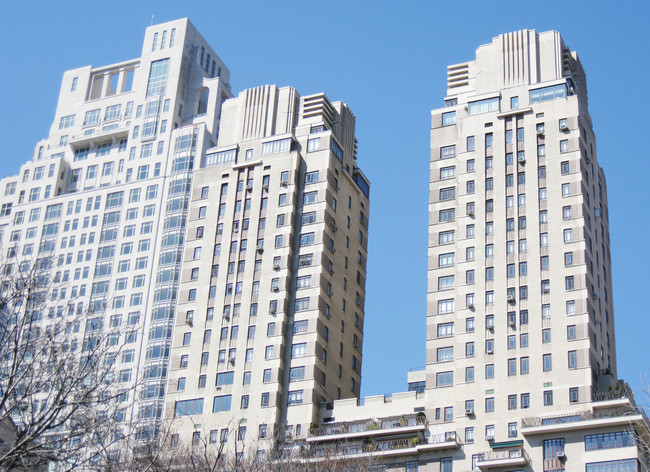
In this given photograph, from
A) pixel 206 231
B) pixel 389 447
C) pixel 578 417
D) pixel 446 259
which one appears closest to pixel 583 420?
pixel 578 417

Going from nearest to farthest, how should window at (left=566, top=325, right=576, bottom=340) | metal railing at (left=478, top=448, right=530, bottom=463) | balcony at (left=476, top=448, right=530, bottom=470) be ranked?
balcony at (left=476, top=448, right=530, bottom=470)
metal railing at (left=478, top=448, right=530, bottom=463)
window at (left=566, top=325, right=576, bottom=340)

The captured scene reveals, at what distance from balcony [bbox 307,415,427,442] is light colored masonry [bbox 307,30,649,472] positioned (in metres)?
0.13

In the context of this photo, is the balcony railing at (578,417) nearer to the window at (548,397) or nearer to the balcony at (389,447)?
the window at (548,397)

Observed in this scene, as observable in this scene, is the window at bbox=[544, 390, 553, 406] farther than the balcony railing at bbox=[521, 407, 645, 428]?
Yes

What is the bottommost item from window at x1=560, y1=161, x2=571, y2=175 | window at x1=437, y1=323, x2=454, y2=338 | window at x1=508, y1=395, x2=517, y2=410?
window at x1=508, y1=395, x2=517, y2=410

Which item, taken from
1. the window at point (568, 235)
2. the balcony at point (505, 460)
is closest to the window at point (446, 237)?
the window at point (568, 235)

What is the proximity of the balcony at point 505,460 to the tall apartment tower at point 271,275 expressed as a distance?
60.4ft

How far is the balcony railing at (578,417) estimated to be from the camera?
284 ft

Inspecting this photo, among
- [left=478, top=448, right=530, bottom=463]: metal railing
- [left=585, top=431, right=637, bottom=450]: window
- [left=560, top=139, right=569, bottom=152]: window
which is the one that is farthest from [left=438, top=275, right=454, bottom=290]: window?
[left=585, top=431, right=637, bottom=450]: window

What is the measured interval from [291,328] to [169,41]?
48495 millimetres

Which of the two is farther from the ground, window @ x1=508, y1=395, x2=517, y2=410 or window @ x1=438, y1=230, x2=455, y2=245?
window @ x1=438, y1=230, x2=455, y2=245

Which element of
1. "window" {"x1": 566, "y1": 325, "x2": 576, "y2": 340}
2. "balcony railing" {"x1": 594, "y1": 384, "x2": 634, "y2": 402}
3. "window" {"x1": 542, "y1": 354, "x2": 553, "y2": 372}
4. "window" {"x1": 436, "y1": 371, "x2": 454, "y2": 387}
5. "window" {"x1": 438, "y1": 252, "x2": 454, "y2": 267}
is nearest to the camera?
"balcony railing" {"x1": 594, "y1": 384, "x2": 634, "y2": 402}

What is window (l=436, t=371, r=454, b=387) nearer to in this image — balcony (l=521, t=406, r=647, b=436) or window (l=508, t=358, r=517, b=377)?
window (l=508, t=358, r=517, b=377)

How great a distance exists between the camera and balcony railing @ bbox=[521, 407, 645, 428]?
284 feet
